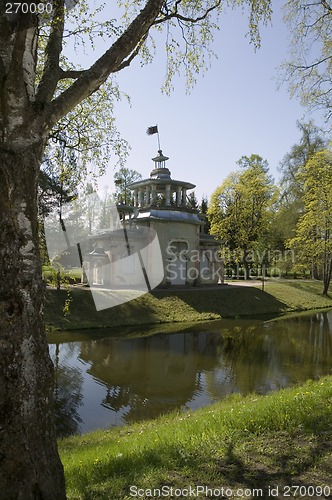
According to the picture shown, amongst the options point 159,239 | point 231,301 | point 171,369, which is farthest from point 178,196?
point 171,369

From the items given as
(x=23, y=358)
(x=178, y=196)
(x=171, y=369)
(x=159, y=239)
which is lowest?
(x=171, y=369)

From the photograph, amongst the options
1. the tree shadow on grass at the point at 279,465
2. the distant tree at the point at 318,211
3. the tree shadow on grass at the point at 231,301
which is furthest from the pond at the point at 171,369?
the distant tree at the point at 318,211

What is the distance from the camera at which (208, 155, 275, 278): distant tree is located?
40875 millimetres

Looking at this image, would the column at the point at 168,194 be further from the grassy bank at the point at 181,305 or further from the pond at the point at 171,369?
the pond at the point at 171,369

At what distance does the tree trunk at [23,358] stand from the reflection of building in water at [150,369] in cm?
628

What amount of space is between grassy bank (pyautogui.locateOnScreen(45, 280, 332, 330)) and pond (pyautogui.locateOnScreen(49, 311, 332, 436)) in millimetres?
3065

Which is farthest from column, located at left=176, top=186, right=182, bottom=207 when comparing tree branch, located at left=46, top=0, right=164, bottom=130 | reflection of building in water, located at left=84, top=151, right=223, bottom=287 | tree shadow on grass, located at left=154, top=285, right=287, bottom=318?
tree branch, located at left=46, top=0, right=164, bottom=130

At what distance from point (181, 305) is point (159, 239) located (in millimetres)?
6060

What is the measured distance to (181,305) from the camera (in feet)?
86.0

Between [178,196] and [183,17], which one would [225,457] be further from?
[178,196]

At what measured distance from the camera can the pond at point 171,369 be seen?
33.4 ft

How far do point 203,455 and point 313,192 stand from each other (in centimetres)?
3292

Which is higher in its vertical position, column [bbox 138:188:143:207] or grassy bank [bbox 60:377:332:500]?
column [bbox 138:188:143:207]

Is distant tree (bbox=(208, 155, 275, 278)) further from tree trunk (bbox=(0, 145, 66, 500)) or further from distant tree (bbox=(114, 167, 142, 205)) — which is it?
tree trunk (bbox=(0, 145, 66, 500))
